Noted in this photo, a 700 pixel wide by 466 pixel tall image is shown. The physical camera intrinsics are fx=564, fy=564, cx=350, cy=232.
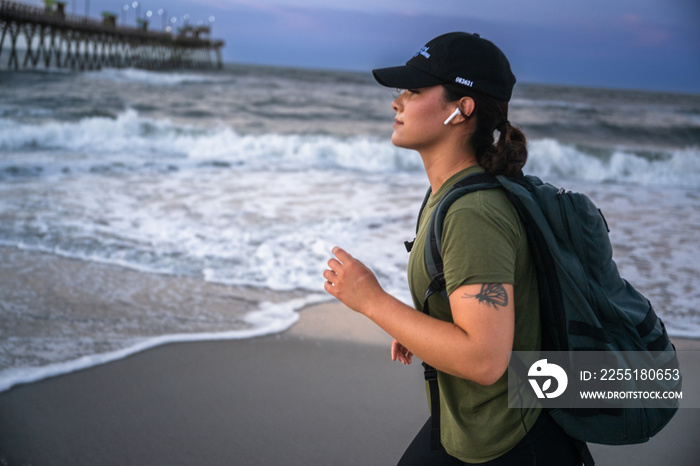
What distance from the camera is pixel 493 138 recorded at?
1.54 m

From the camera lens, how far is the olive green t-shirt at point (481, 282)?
4.09 ft

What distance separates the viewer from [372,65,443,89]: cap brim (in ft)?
4.86

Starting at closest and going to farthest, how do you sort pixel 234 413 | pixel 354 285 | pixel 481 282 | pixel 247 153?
1. pixel 481 282
2. pixel 354 285
3. pixel 234 413
4. pixel 247 153

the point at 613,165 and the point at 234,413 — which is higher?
the point at 613,165

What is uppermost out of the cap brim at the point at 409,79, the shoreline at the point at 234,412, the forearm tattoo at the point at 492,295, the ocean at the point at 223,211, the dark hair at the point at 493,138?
the cap brim at the point at 409,79

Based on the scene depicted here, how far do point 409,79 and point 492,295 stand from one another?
628mm

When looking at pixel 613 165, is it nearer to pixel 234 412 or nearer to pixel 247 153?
pixel 247 153

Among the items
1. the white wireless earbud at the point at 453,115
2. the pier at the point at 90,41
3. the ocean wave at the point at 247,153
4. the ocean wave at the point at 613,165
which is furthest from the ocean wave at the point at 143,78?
the white wireless earbud at the point at 453,115

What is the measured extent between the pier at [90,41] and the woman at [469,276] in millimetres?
37096

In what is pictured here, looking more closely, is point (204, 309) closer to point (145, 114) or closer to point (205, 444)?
point (205, 444)

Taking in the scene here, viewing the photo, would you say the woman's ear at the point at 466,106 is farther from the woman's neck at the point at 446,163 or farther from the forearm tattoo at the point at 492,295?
the forearm tattoo at the point at 492,295

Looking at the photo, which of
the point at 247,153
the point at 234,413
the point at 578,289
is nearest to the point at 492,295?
the point at 578,289

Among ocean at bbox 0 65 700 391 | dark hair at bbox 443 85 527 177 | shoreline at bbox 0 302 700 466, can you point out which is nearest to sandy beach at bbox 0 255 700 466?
shoreline at bbox 0 302 700 466

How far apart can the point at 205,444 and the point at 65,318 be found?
6.35 feet
